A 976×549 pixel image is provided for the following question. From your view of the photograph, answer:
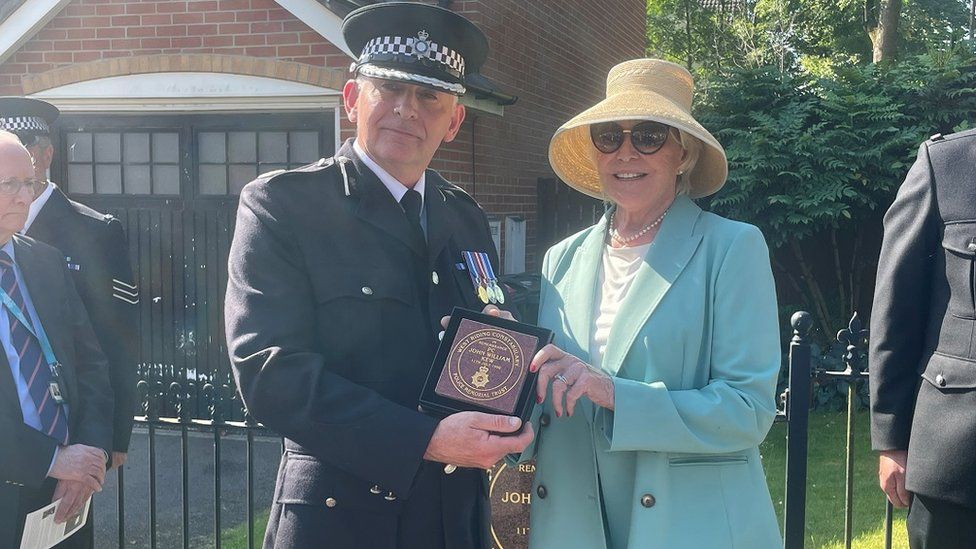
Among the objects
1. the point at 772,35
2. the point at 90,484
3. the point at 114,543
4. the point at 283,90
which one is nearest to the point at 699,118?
the point at 283,90

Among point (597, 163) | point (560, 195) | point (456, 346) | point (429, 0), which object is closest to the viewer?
point (456, 346)

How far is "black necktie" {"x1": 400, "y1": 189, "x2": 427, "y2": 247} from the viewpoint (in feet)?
7.55

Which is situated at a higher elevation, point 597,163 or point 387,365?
point 597,163

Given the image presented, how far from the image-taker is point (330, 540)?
6.97 feet

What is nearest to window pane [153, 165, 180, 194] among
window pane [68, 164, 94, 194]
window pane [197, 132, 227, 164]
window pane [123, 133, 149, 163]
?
window pane [123, 133, 149, 163]

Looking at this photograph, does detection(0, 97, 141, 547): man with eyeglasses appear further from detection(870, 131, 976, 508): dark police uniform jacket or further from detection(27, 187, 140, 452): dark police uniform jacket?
detection(870, 131, 976, 508): dark police uniform jacket

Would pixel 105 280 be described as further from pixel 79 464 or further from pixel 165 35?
pixel 165 35

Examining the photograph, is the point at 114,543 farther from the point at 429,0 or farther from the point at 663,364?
the point at 429,0

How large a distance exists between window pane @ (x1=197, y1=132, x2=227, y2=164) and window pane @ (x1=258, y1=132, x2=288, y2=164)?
35cm

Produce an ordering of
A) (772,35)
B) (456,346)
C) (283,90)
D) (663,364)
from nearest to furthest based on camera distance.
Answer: (456,346) < (663,364) < (283,90) < (772,35)

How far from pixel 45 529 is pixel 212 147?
17.1 ft

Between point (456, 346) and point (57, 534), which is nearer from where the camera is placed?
point (456, 346)

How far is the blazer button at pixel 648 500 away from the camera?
2.19 metres

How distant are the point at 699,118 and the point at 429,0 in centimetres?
279
